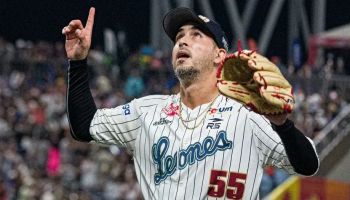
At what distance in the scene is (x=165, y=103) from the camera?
426 centimetres

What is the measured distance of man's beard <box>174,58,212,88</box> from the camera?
4.04 metres

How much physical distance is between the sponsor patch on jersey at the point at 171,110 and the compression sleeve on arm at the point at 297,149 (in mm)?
842

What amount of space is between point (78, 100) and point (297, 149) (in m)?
1.35

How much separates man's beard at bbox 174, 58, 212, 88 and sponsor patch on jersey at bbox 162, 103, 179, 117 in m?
0.14

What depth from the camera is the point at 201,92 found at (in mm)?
4156

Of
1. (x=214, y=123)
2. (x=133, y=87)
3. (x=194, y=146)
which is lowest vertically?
(x=133, y=87)

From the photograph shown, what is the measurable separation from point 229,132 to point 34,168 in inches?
350

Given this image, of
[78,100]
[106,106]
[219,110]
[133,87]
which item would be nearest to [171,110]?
[219,110]

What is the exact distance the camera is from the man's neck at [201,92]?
413 centimetres

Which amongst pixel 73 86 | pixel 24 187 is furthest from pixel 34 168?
pixel 73 86

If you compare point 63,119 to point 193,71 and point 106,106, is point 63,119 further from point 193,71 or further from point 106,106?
point 193,71

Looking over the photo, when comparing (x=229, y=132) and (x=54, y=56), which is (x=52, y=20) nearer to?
(x=54, y=56)

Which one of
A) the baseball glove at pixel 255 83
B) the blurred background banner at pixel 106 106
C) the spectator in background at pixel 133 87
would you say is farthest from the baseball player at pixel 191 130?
the spectator in background at pixel 133 87


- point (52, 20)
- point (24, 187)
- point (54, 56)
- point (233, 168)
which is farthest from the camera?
point (52, 20)
